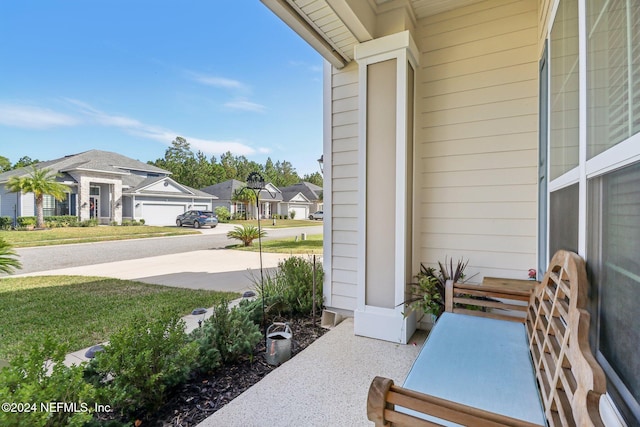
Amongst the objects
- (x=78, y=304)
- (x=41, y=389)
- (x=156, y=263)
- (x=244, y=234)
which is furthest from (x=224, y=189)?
(x=41, y=389)

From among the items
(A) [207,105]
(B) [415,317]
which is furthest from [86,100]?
(B) [415,317]

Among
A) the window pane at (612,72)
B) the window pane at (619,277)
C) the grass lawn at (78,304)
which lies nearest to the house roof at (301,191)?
the grass lawn at (78,304)

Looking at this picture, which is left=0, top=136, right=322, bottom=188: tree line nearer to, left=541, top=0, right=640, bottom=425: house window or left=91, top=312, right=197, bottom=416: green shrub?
left=91, top=312, right=197, bottom=416: green shrub

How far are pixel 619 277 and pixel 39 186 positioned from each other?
18870 mm

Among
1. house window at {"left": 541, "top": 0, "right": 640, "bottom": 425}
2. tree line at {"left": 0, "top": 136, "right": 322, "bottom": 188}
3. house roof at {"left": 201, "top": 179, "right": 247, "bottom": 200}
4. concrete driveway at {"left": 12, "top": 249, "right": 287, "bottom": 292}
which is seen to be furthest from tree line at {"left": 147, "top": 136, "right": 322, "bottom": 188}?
house window at {"left": 541, "top": 0, "right": 640, "bottom": 425}

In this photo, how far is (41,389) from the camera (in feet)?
4.40

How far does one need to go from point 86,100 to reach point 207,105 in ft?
37.6

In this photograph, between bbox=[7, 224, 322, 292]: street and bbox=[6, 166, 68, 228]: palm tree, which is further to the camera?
bbox=[6, 166, 68, 228]: palm tree

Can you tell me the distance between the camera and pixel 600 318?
98 centimetres

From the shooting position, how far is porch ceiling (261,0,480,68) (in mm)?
2398

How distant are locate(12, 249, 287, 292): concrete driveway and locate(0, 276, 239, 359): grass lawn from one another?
434mm

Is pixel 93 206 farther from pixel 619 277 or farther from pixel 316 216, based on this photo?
pixel 619 277

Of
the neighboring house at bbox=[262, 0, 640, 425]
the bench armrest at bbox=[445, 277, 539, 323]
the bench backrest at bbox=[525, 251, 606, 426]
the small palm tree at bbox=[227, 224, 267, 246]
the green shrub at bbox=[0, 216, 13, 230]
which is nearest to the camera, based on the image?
the bench backrest at bbox=[525, 251, 606, 426]

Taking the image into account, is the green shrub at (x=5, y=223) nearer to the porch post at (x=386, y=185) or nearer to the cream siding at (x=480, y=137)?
the porch post at (x=386, y=185)
